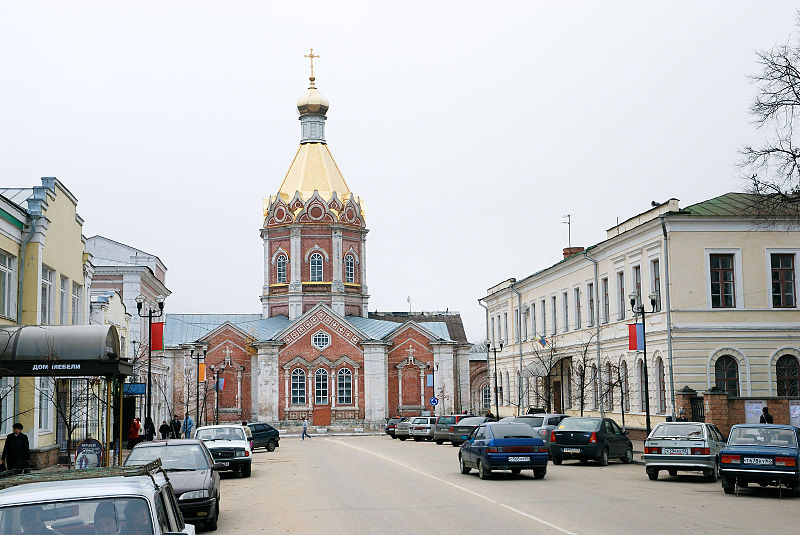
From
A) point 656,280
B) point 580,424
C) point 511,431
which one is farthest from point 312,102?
point 511,431

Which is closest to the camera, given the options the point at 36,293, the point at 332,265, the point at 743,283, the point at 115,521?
the point at 115,521

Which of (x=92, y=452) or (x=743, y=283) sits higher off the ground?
(x=743, y=283)

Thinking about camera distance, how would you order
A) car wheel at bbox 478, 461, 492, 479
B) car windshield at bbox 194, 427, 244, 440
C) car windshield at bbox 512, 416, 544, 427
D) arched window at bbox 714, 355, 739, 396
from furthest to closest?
1. arched window at bbox 714, 355, 739, 396
2. car windshield at bbox 512, 416, 544, 427
3. car windshield at bbox 194, 427, 244, 440
4. car wheel at bbox 478, 461, 492, 479

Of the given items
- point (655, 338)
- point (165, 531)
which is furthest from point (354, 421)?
point (165, 531)

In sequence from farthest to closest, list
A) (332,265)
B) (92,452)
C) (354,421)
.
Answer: (332,265), (354,421), (92,452)

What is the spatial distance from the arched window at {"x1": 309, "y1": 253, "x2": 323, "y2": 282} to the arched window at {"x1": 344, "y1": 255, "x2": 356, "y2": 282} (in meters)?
2.15

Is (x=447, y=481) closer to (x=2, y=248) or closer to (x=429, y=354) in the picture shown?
(x=2, y=248)

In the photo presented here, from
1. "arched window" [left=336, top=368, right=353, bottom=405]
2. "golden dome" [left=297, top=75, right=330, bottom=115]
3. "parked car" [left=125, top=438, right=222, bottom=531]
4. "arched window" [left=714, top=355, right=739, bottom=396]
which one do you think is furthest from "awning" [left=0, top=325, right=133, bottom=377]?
"golden dome" [left=297, top=75, right=330, bottom=115]

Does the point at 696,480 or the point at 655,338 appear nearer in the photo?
the point at 696,480

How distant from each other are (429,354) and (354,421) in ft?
27.2

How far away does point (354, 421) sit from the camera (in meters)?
73.7

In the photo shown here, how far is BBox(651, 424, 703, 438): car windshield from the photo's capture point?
23.4m

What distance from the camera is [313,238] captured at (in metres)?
78.7

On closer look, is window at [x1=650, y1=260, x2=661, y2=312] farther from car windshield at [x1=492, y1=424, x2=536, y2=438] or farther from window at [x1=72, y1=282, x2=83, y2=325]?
window at [x1=72, y1=282, x2=83, y2=325]
